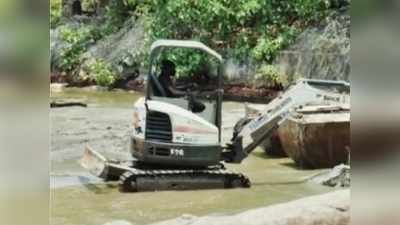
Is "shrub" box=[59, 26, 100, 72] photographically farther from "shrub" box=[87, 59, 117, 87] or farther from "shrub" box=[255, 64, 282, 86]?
"shrub" box=[255, 64, 282, 86]

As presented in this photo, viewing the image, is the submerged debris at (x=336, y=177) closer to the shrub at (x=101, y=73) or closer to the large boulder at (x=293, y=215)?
the large boulder at (x=293, y=215)

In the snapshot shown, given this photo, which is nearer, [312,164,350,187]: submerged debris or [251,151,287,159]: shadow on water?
[312,164,350,187]: submerged debris

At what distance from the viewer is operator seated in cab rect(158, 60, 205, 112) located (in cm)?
305

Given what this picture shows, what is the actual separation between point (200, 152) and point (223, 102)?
0.28 metres

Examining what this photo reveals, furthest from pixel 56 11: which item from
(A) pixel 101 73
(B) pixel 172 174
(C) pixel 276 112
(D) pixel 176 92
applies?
(C) pixel 276 112

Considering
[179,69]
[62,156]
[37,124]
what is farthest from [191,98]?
[37,124]

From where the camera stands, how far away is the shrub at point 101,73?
3.05 m

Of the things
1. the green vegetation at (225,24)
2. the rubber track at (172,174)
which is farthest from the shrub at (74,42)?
the rubber track at (172,174)

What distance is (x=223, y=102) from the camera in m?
3.12

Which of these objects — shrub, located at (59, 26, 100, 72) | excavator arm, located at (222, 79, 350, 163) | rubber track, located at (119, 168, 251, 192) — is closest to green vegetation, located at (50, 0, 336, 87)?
shrub, located at (59, 26, 100, 72)

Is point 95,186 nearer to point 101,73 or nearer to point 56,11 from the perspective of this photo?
point 101,73

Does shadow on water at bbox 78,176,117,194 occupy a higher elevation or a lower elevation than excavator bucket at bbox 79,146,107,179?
lower

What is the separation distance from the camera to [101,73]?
3.07 m

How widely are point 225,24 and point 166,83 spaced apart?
0.41m
